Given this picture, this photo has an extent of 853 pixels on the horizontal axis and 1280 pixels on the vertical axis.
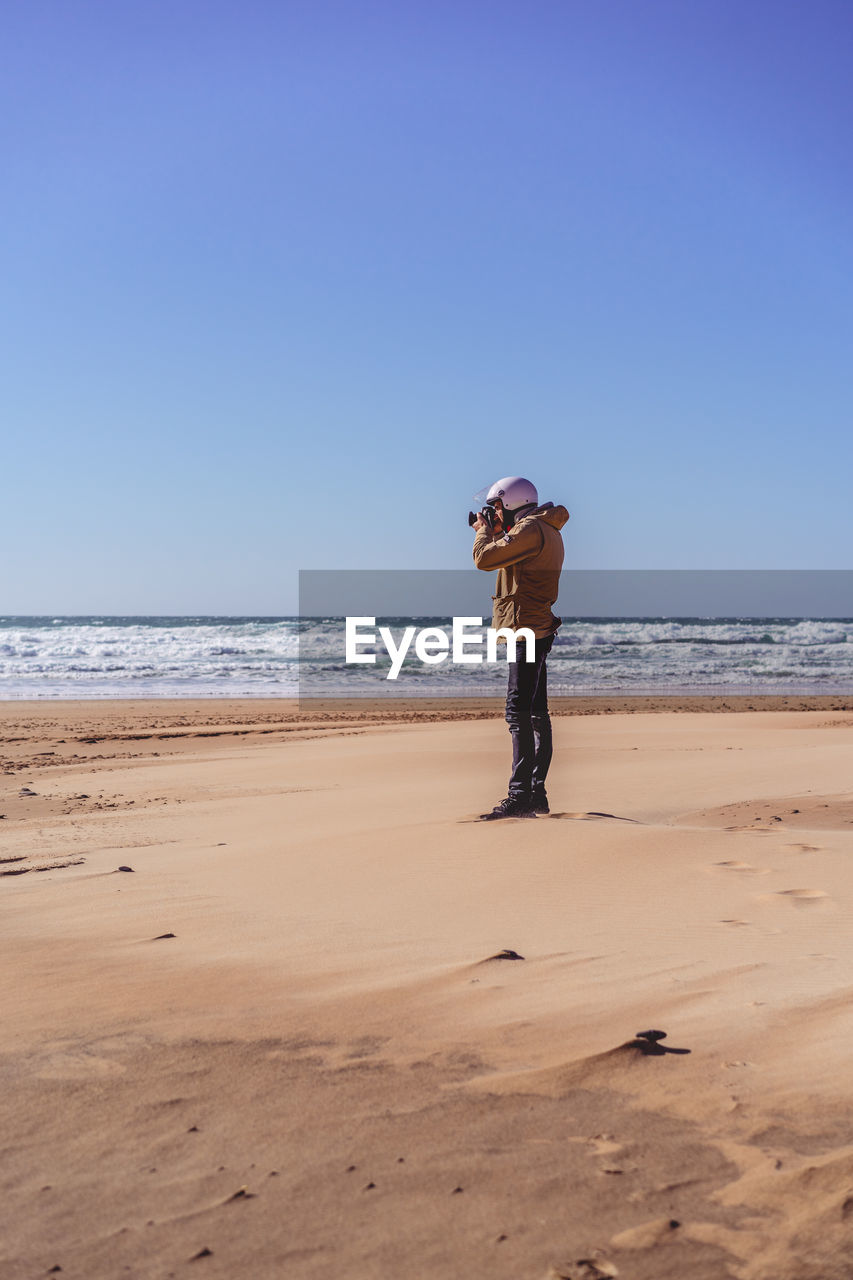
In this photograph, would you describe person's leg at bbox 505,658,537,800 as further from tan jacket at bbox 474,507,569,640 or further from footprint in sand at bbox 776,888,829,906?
footprint in sand at bbox 776,888,829,906

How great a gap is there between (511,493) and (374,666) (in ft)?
77.9

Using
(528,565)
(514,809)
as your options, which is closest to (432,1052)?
(514,809)

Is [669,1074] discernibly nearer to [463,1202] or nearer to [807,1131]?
[807,1131]

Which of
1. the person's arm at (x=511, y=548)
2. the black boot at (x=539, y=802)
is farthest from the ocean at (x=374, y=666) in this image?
the person's arm at (x=511, y=548)

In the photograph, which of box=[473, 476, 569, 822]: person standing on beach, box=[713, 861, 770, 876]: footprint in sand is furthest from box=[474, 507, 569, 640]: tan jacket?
box=[713, 861, 770, 876]: footprint in sand

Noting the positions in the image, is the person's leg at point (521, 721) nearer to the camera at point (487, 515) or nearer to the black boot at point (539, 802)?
the black boot at point (539, 802)

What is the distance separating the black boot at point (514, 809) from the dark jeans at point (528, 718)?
0.03 meters

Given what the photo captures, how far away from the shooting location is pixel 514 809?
6.03 meters

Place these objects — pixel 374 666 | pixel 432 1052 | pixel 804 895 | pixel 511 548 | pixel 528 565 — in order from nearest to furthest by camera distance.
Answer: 1. pixel 432 1052
2. pixel 804 895
3. pixel 511 548
4. pixel 528 565
5. pixel 374 666

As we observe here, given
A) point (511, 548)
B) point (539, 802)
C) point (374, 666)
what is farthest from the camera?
point (374, 666)

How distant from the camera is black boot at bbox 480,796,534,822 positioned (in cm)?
600

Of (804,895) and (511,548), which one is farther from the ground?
(511,548)

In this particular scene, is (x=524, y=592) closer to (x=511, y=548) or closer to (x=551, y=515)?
(x=511, y=548)

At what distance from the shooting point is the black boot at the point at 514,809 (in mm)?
5996
